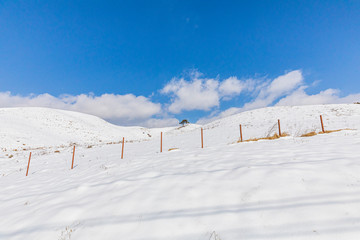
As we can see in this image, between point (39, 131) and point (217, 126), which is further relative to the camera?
point (217, 126)

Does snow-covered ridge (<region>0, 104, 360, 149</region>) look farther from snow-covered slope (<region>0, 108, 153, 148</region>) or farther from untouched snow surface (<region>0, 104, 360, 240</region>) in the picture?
untouched snow surface (<region>0, 104, 360, 240</region>)

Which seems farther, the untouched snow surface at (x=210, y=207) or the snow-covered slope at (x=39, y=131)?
the snow-covered slope at (x=39, y=131)

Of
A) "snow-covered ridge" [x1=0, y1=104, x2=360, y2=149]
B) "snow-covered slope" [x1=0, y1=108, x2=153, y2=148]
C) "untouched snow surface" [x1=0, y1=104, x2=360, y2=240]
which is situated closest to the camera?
"untouched snow surface" [x1=0, y1=104, x2=360, y2=240]

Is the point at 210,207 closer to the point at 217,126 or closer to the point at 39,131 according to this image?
the point at 217,126

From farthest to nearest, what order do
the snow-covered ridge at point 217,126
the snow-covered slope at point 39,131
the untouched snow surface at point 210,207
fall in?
the snow-covered slope at point 39,131 → the snow-covered ridge at point 217,126 → the untouched snow surface at point 210,207

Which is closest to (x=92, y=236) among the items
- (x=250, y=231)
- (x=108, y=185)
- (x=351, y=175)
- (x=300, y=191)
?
(x=108, y=185)

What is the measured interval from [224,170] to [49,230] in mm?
4214

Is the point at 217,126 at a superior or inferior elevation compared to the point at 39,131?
superior

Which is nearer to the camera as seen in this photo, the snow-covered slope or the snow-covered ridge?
the snow-covered ridge

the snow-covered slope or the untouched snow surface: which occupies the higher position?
the snow-covered slope

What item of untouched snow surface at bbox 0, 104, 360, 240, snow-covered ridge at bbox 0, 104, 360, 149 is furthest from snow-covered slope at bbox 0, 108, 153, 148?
untouched snow surface at bbox 0, 104, 360, 240

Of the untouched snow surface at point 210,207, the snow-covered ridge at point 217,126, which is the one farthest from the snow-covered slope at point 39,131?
the untouched snow surface at point 210,207

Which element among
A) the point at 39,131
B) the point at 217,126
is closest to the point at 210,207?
the point at 217,126

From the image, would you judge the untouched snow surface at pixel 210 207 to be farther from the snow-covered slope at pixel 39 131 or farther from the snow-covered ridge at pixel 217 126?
the snow-covered slope at pixel 39 131
